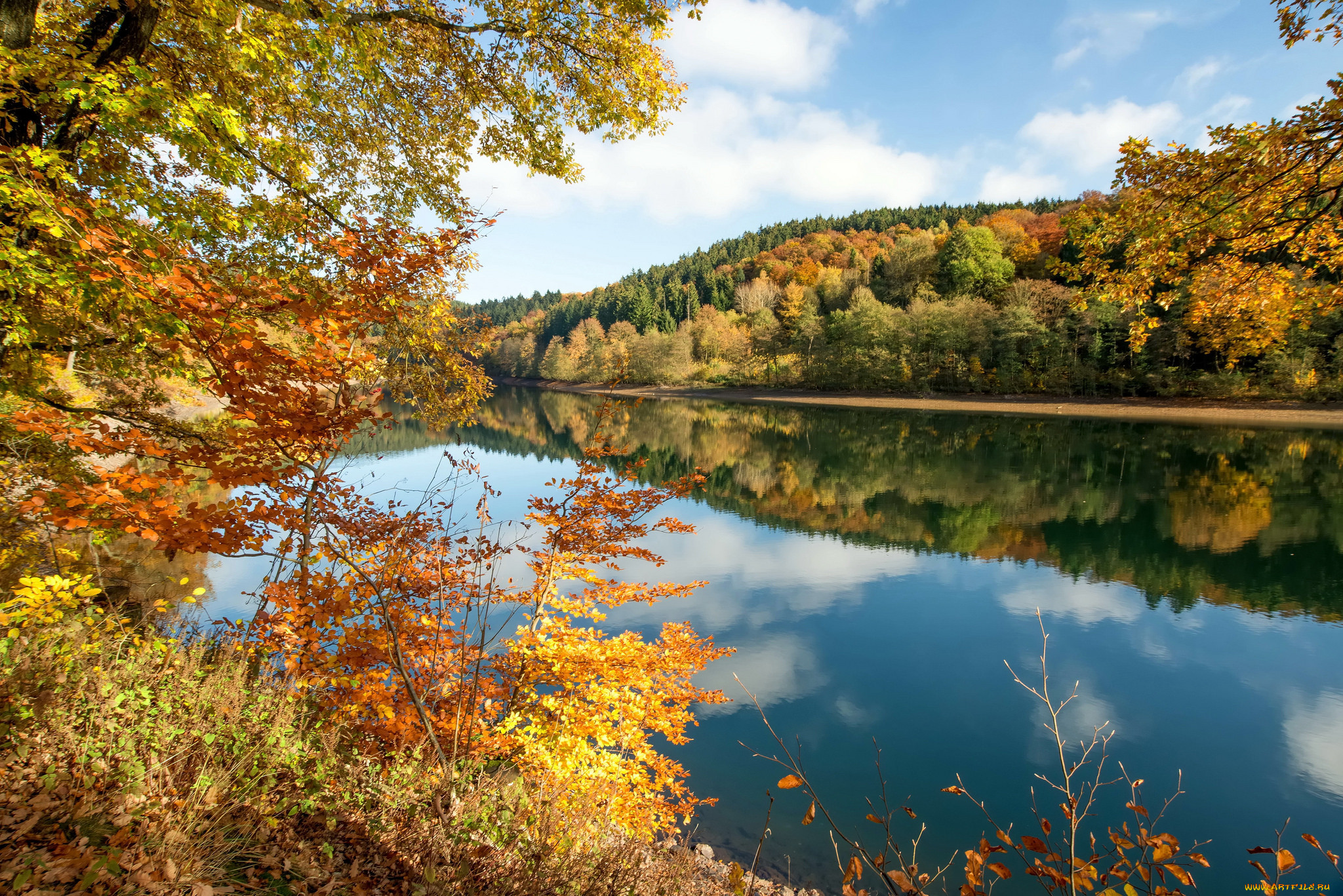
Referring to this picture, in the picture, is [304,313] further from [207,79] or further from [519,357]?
[519,357]

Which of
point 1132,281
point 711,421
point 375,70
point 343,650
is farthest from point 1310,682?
point 711,421

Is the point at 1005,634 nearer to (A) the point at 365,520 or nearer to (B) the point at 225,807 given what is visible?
(A) the point at 365,520

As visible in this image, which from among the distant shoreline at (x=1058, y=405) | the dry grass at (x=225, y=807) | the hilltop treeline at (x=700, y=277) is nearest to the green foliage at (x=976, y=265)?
the distant shoreline at (x=1058, y=405)

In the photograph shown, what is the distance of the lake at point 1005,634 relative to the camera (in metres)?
7.07

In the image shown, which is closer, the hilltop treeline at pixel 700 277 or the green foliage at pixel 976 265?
the green foliage at pixel 976 265

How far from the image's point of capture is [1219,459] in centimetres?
2700

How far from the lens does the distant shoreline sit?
1399 inches

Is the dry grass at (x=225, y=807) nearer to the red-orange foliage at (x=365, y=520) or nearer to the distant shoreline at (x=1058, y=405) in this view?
the red-orange foliage at (x=365, y=520)

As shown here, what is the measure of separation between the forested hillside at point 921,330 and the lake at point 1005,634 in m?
5.39

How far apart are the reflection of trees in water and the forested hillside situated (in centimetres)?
536

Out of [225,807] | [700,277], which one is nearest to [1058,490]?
[225,807]

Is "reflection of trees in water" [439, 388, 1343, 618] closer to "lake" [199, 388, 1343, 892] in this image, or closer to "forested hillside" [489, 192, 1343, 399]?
"lake" [199, 388, 1343, 892]

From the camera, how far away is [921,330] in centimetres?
5153

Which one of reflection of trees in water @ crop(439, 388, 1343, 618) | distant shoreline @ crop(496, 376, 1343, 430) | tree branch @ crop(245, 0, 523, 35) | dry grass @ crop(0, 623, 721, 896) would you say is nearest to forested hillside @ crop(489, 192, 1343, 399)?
distant shoreline @ crop(496, 376, 1343, 430)
